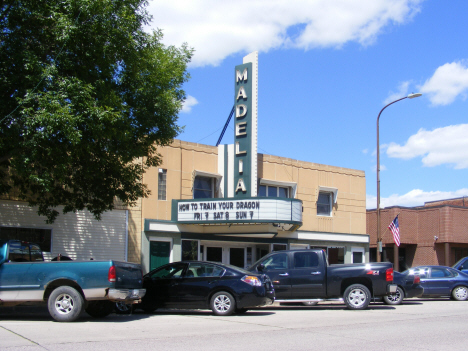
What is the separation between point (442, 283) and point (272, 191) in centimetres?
892

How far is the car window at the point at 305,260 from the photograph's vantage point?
1570 centimetres

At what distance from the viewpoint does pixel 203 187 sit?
→ 78.6 feet

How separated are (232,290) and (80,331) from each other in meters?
4.35

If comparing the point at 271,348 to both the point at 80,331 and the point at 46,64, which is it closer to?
the point at 80,331

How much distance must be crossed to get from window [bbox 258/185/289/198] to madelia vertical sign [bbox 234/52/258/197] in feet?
8.14

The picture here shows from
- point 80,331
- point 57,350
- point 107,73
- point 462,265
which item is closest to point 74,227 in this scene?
point 107,73

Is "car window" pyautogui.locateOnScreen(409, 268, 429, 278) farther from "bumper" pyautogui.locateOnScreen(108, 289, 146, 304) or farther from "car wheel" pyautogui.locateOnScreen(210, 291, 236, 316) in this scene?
"bumper" pyautogui.locateOnScreen(108, 289, 146, 304)

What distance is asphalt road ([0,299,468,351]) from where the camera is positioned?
28.6 ft

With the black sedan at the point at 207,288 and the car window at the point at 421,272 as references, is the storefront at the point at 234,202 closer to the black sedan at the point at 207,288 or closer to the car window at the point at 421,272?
the car window at the point at 421,272

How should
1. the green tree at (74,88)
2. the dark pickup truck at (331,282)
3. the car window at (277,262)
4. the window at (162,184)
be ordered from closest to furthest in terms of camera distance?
the green tree at (74,88), the dark pickup truck at (331,282), the car window at (277,262), the window at (162,184)

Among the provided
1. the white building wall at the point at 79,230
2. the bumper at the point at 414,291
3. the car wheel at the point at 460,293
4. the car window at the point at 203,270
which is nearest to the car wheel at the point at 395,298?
the bumper at the point at 414,291

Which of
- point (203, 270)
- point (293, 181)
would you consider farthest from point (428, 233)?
point (203, 270)

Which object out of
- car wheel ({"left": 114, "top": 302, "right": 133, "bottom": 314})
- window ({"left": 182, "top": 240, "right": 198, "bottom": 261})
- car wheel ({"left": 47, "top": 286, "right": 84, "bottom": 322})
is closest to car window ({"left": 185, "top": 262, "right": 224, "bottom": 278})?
car wheel ({"left": 114, "top": 302, "right": 133, "bottom": 314})

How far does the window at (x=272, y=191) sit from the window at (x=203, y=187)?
2.55 metres
